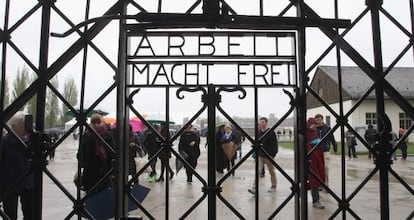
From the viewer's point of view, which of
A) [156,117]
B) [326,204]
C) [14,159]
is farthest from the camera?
[156,117]

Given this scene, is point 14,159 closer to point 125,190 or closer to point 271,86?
point 125,190

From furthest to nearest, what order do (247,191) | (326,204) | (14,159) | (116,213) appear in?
(247,191)
(326,204)
(14,159)
(116,213)

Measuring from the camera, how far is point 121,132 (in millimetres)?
2422

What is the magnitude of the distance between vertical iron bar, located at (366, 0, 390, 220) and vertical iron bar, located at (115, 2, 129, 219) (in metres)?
1.72

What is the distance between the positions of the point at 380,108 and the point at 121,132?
5.84 feet

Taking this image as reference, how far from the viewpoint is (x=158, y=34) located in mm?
2506

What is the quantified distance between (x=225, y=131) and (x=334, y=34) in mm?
9061

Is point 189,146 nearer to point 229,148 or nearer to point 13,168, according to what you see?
point 229,148

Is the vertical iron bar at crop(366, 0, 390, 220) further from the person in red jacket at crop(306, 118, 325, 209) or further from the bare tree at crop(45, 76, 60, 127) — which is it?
the person in red jacket at crop(306, 118, 325, 209)

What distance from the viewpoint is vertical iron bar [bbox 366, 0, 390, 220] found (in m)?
2.40

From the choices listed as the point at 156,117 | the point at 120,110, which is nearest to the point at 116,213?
the point at 120,110

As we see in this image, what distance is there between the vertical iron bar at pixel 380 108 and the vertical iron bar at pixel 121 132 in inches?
67.7

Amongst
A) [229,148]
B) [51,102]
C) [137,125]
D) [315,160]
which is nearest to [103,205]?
[51,102]

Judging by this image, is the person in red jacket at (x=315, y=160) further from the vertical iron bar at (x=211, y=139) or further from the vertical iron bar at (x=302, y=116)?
the vertical iron bar at (x=211, y=139)
